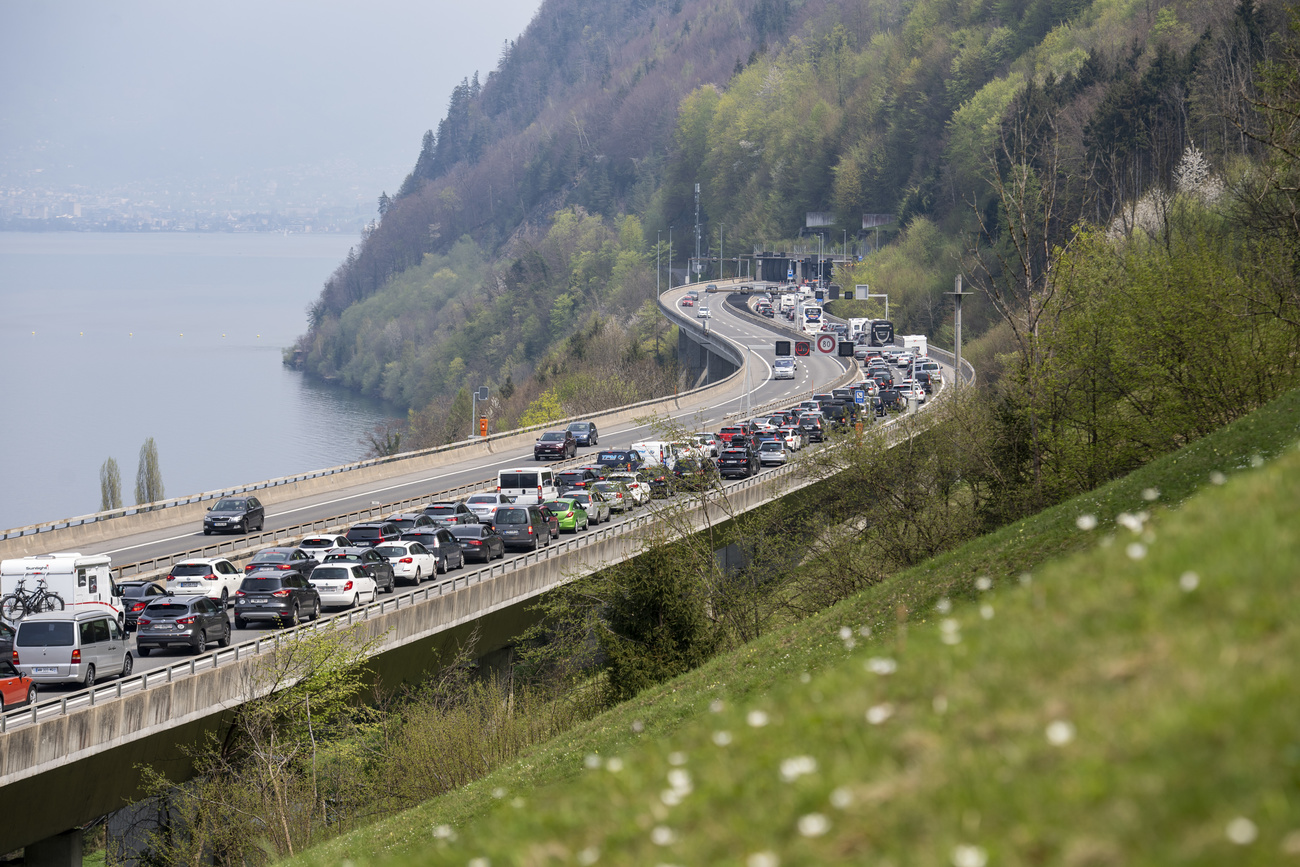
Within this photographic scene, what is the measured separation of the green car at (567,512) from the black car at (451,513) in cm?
283

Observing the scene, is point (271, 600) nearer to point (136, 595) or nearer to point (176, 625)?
point (176, 625)

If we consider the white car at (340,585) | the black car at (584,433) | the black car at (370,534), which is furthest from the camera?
the black car at (584,433)

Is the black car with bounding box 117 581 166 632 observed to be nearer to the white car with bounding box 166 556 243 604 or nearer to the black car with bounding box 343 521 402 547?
the white car with bounding box 166 556 243 604

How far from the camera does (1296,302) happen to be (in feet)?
107

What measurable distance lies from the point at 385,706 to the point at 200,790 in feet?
22.1

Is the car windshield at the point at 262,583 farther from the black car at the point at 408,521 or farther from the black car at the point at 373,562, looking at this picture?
the black car at the point at 408,521

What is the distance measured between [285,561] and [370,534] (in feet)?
18.5

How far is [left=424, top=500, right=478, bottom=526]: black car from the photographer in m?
45.0

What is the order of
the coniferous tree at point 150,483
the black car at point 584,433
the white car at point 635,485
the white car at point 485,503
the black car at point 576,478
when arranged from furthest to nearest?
the coniferous tree at point 150,483
the black car at point 584,433
the black car at point 576,478
the white car at point 635,485
the white car at point 485,503

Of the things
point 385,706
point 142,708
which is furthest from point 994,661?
point 385,706

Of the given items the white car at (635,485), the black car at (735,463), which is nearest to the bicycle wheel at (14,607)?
the white car at (635,485)

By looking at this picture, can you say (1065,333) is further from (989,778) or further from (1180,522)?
(989,778)

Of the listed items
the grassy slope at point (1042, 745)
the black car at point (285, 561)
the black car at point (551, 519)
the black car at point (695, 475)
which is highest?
the grassy slope at point (1042, 745)

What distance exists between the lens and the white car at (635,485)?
1940 inches
